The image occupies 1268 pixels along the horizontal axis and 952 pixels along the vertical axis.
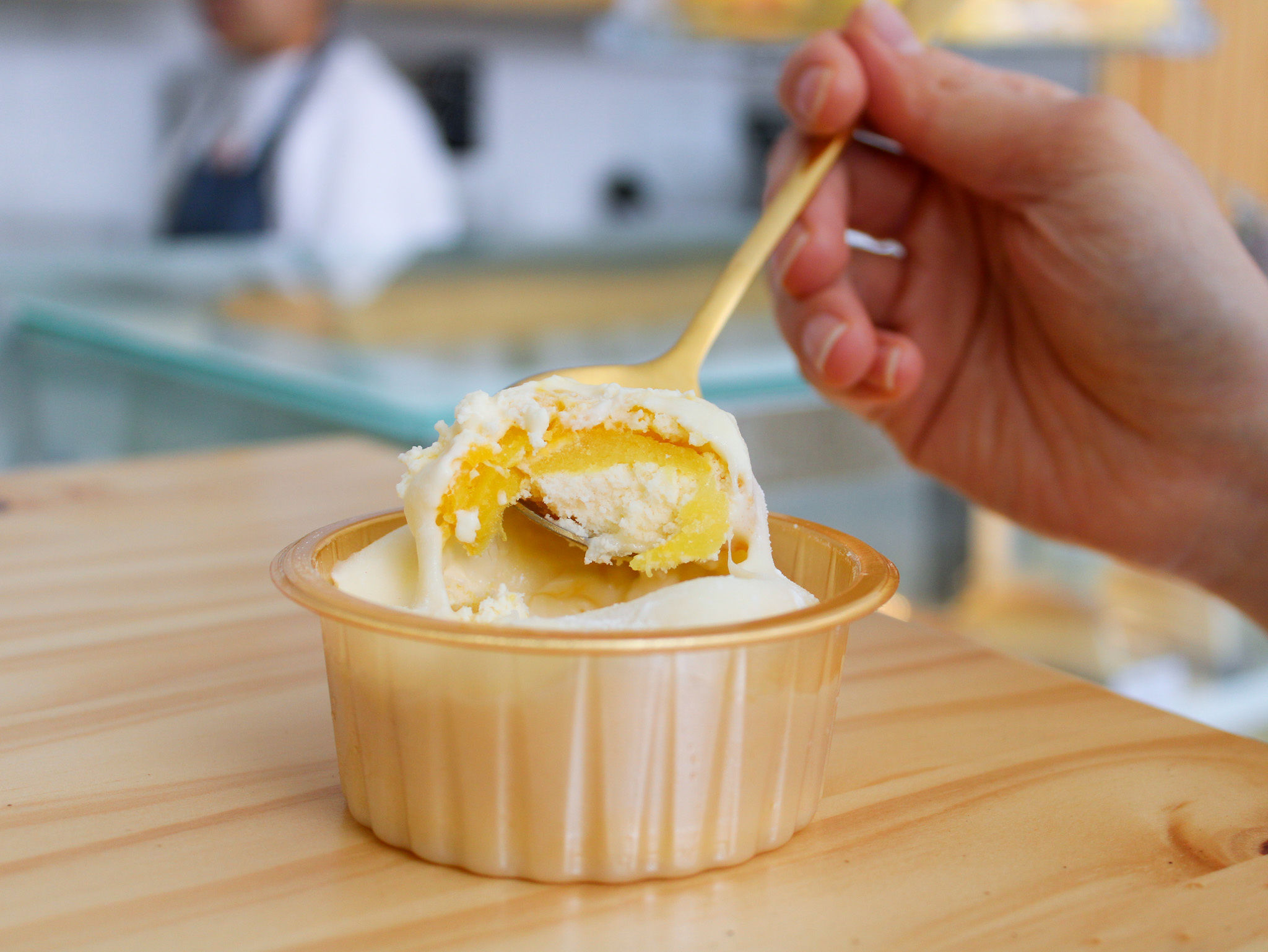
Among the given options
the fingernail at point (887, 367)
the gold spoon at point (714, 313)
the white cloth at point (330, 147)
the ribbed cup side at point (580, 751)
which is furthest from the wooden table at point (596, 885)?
the white cloth at point (330, 147)

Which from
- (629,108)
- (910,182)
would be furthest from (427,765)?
(629,108)

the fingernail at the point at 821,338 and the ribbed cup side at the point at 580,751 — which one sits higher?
the fingernail at the point at 821,338

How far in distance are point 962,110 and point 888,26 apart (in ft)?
0.27

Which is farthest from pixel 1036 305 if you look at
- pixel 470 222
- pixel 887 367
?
pixel 470 222

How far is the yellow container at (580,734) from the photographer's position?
333 millimetres

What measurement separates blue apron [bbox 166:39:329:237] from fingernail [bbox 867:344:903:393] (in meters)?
2.41

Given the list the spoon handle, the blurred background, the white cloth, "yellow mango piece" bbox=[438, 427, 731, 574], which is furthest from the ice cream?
the white cloth

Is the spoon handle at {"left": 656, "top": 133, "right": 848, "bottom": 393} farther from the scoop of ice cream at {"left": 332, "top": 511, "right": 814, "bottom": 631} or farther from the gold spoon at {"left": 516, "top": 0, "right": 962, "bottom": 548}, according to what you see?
the scoop of ice cream at {"left": 332, "top": 511, "right": 814, "bottom": 631}

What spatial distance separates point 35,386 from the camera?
4.95ft

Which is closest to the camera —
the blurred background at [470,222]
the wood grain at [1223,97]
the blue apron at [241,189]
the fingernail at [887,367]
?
the fingernail at [887,367]

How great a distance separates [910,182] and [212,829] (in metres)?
0.75

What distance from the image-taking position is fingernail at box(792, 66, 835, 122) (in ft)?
2.62

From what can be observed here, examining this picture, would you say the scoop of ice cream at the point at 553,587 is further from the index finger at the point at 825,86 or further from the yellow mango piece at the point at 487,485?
the index finger at the point at 825,86

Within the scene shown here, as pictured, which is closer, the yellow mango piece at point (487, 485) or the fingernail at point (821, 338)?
the yellow mango piece at point (487, 485)
